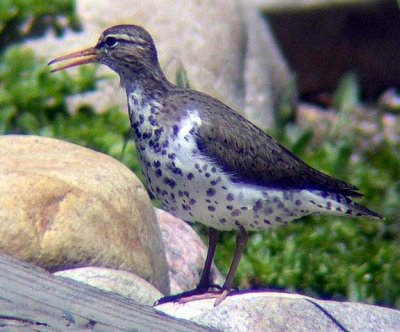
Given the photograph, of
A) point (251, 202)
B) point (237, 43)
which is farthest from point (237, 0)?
point (251, 202)

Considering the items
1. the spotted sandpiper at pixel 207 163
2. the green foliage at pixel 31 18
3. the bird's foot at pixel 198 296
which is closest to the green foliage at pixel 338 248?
the spotted sandpiper at pixel 207 163

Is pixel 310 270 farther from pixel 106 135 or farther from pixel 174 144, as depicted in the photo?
pixel 174 144

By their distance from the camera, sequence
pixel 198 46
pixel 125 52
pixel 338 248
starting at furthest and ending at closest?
pixel 198 46 < pixel 338 248 < pixel 125 52

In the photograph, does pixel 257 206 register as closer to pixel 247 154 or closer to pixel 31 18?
pixel 247 154

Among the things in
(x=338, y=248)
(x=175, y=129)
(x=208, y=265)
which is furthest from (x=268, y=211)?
(x=338, y=248)

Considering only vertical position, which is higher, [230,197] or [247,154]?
[247,154]

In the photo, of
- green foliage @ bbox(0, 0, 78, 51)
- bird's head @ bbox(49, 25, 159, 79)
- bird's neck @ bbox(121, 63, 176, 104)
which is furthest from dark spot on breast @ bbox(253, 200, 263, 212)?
green foliage @ bbox(0, 0, 78, 51)

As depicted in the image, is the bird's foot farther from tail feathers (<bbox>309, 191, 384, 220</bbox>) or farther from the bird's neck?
the bird's neck

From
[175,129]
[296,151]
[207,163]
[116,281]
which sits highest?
[296,151]
